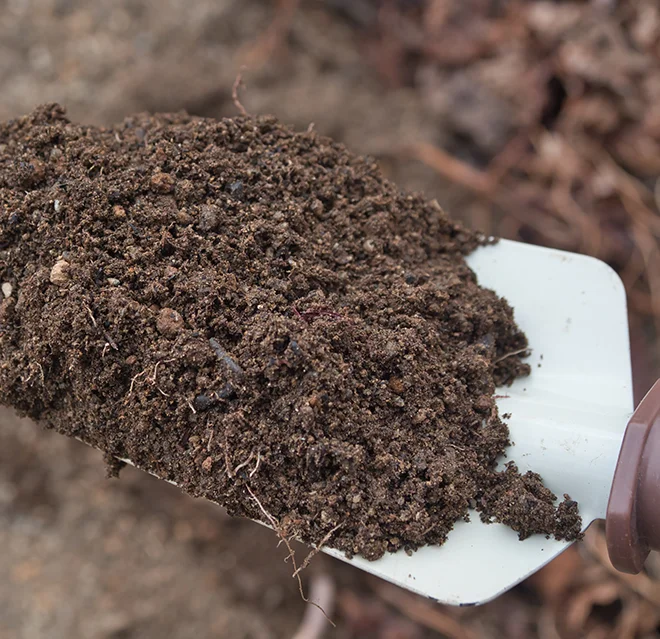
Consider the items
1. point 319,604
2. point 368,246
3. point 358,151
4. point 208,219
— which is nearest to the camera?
point 208,219

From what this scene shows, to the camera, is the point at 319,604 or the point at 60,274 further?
the point at 319,604

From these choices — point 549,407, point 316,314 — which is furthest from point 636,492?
point 316,314

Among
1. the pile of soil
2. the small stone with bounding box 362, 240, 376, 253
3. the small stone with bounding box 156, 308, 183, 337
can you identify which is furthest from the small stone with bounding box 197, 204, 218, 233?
the small stone with bounding box 362, 240, 376, 253

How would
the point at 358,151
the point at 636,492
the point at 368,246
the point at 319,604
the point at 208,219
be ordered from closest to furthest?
1. the point at 636,492
2. the point at 208,219
3. the point at 368,246
4. the point at 319,604
5. the point at 358,151

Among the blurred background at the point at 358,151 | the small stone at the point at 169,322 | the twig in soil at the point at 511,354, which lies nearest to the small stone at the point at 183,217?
the small stone at the point at 169,322

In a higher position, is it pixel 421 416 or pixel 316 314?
pixel 316 314

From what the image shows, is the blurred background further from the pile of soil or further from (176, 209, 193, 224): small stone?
(176, 209, 193, 224): small stone

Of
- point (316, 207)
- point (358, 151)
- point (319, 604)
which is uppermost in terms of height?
point (316, 207)

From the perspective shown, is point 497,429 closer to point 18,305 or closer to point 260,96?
point 18,305

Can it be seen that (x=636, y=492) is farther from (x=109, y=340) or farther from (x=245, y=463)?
(x=109, y=340)
